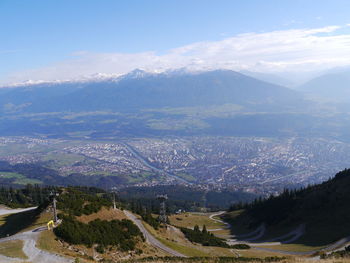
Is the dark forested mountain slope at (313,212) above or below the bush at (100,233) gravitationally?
below

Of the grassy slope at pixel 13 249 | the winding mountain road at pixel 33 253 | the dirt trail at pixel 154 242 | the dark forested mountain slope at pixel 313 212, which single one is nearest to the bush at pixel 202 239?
the dirt trail at pixel 154 242

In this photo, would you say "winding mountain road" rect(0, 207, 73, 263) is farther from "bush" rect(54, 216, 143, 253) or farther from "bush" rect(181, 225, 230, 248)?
"bush" rect(181, 225, 230, 248)

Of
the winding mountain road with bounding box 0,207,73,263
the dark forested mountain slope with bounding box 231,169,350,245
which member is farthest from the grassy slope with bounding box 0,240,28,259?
→ the dark forested mountain slope with bounding box 231,169,350,245

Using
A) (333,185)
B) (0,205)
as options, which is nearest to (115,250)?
(0,205)

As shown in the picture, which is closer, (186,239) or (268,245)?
(186,239)

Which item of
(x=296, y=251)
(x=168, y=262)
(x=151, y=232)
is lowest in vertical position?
(x=296, y=251)

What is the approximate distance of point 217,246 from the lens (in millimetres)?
56406

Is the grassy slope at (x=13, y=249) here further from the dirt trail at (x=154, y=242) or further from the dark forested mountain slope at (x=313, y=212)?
the dark forested mountain slope at (x=313, y=212)

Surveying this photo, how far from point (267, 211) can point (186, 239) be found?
41.9 meters

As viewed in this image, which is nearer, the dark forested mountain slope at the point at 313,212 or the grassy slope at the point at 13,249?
the grassy slope at the point at 13,249

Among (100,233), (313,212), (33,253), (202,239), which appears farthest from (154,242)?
(313,212)

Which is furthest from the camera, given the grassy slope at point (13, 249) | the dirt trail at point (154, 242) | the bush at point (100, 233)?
the dirt trail at point (154, 242)

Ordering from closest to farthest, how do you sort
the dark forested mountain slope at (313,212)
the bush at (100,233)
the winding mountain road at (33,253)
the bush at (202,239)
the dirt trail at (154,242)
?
the winding mountain road at (33,253), the bush at (100,233), the dirt trail at (154,242), the bush at (202,239), the dark forested mountain slope at (313,212)

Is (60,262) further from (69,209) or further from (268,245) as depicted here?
(268,245)
